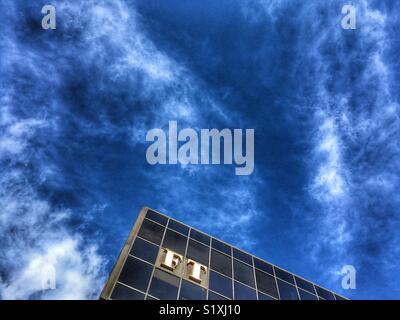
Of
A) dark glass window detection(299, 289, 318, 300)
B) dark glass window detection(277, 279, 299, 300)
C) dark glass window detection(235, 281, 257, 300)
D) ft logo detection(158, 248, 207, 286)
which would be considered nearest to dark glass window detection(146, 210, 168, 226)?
ft logo detection(158, 248, 207, 286)

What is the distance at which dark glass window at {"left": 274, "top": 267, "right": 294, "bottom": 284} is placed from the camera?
1063 inches

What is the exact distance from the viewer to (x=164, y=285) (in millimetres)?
18938

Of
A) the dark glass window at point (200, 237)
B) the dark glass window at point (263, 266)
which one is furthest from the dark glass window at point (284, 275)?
the dark glass window at point (200, 237)

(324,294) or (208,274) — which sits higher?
(324,294)

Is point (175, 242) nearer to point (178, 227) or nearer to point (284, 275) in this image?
point (178, 227)

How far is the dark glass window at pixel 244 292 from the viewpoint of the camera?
72.3 ft

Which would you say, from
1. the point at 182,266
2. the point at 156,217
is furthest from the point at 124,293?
the point at 156,217

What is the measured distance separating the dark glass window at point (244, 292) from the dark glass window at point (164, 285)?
464cm

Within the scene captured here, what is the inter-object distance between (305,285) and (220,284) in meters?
9.83

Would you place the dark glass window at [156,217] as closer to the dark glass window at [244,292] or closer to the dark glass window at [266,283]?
the dark glass window at [244,292]
